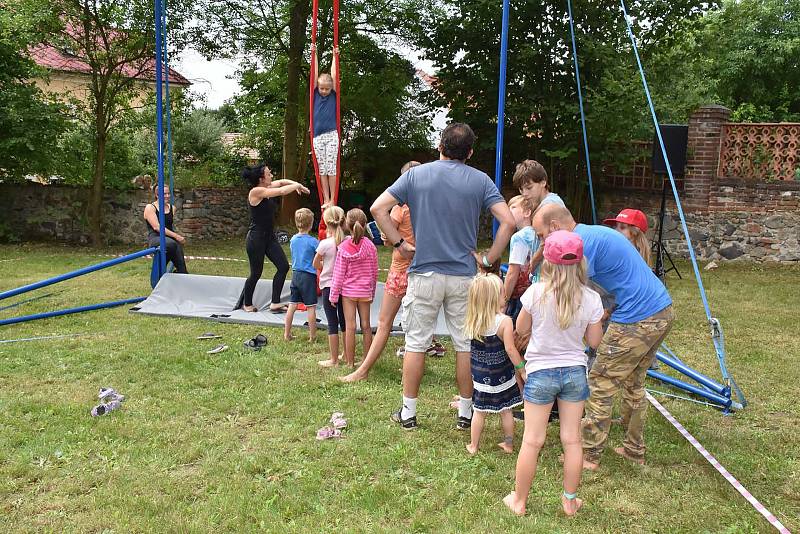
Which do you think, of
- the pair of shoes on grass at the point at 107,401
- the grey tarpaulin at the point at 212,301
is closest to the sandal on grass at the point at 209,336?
the grey tarpaulin at the point at 212,301

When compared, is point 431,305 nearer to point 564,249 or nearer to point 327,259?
point 564,249

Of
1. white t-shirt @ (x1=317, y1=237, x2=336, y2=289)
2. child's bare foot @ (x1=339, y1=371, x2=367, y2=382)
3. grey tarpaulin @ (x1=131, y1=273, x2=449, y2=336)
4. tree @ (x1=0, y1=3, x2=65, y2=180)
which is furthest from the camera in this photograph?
tree @ (x1=0, y1=3, x2=65, y2=180)

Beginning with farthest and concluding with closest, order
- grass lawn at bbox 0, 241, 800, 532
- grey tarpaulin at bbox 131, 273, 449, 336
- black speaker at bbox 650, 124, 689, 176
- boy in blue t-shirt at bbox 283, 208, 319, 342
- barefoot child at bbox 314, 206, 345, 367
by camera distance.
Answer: black speaker at bbox 650, 124, 689, 176
grey tarpaulin at bbox 131, 273, 449, 336
boy in blue t-shirt at bbox 283, 208, 319, 342
barefoot child at bbox 314, 206, 345, 367
grass lawn at bbox 0, 241, 800, 532

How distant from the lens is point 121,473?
337 centimetres

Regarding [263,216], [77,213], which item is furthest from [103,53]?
[263,216]

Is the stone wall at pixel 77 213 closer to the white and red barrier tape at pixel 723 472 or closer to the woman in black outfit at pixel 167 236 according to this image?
the woman in black outfit at pixel 167 236

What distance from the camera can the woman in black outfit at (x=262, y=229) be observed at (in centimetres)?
664

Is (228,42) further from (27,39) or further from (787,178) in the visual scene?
(787,178)

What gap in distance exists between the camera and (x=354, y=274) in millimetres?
5004

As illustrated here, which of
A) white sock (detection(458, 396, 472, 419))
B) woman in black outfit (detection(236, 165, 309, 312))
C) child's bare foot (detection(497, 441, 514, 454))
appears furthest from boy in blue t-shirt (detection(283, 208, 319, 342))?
child's bare foot (detection(497, 441, 514, 454))

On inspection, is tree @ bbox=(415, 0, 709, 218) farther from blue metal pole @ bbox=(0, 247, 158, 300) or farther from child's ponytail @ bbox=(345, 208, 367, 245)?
blue metal pole @ bbox=(0, 247, 158, 300)

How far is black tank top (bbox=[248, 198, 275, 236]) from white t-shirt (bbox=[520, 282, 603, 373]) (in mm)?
4469

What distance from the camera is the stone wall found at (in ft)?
46.2

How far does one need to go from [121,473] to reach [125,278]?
6850mm
